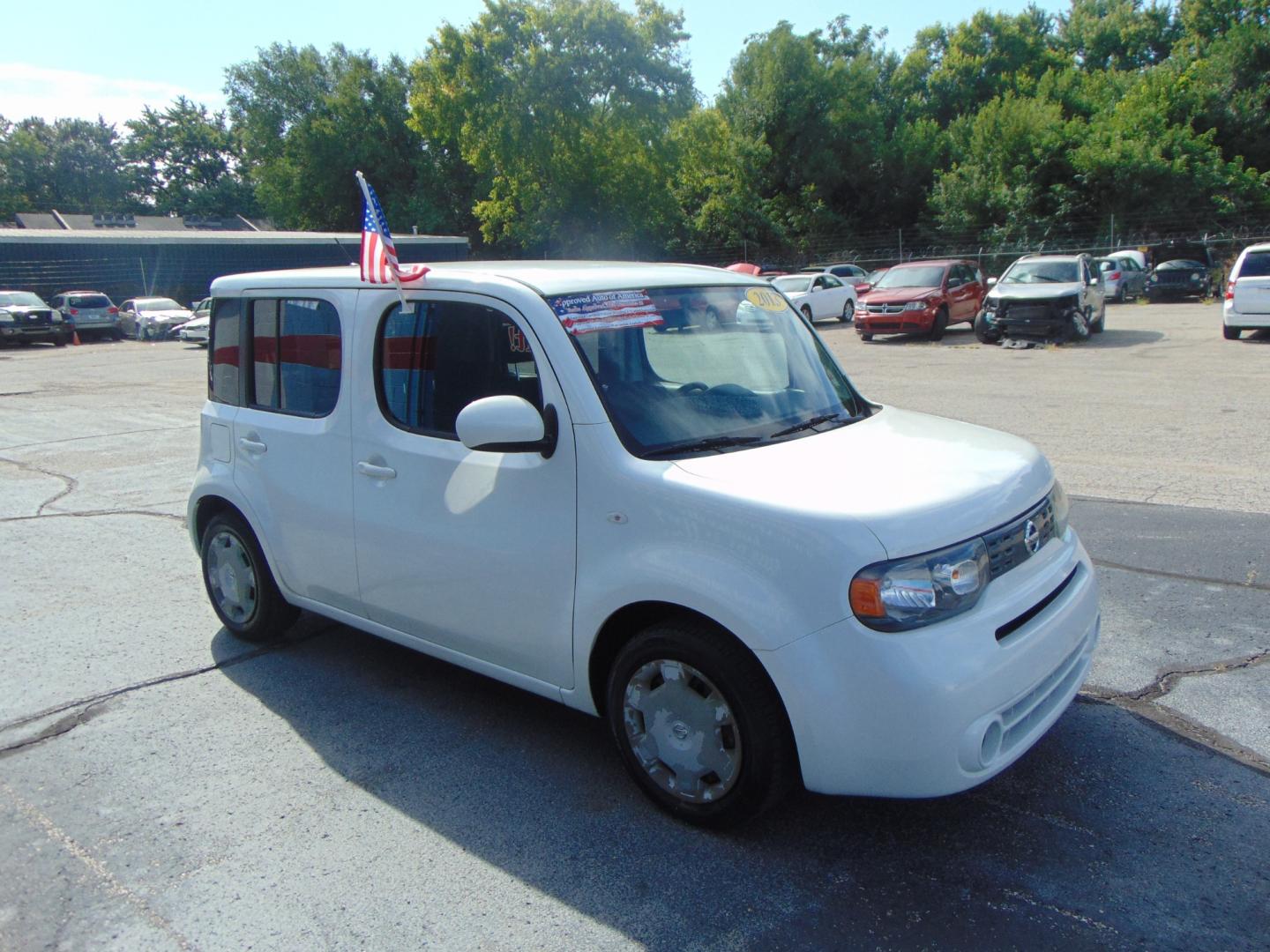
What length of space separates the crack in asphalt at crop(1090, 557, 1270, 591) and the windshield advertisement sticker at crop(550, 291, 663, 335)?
11.8 ft

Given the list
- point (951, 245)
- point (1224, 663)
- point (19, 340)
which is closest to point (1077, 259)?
point (1224, 663)

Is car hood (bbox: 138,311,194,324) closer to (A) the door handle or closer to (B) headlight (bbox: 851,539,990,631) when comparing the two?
(A) the door handle

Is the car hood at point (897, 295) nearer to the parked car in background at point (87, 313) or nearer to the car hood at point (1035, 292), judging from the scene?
the car hood at point (1035, 292)

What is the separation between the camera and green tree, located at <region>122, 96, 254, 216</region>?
86.7 m

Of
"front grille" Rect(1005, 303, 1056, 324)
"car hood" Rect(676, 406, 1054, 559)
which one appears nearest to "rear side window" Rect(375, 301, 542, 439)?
"car hood" Rect(676, 406, 1054, 559)

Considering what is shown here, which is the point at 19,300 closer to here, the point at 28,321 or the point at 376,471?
the point at 28,321

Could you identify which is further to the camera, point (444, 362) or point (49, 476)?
point (49, 476)

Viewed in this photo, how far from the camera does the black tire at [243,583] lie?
479 centimetres

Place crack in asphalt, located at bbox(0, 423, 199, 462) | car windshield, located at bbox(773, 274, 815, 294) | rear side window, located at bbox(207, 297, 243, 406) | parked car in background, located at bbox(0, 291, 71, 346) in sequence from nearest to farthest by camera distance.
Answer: rear side window, located at bbox(207, 297, 243, 406) < crack in asphalt, located at bbox(0, 423, 199, 462) < car windshield, located at bbox(773, 274, 815, 294) < parked car in background, located at bbox(0, 291, 71, 346)

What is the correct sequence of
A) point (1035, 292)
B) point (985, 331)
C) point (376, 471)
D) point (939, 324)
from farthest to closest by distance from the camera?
1. point (939, 324)
2. point (985, 331)
3. point (1035, 292)
4. point (376, 471)

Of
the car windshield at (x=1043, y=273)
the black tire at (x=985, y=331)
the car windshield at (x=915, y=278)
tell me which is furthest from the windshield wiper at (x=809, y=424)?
the car windshield at (x=915, y=278)

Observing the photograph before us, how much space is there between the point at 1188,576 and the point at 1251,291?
48.9 ft

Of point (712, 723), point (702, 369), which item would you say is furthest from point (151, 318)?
point (712, 723)

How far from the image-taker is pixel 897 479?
3.08 metres
